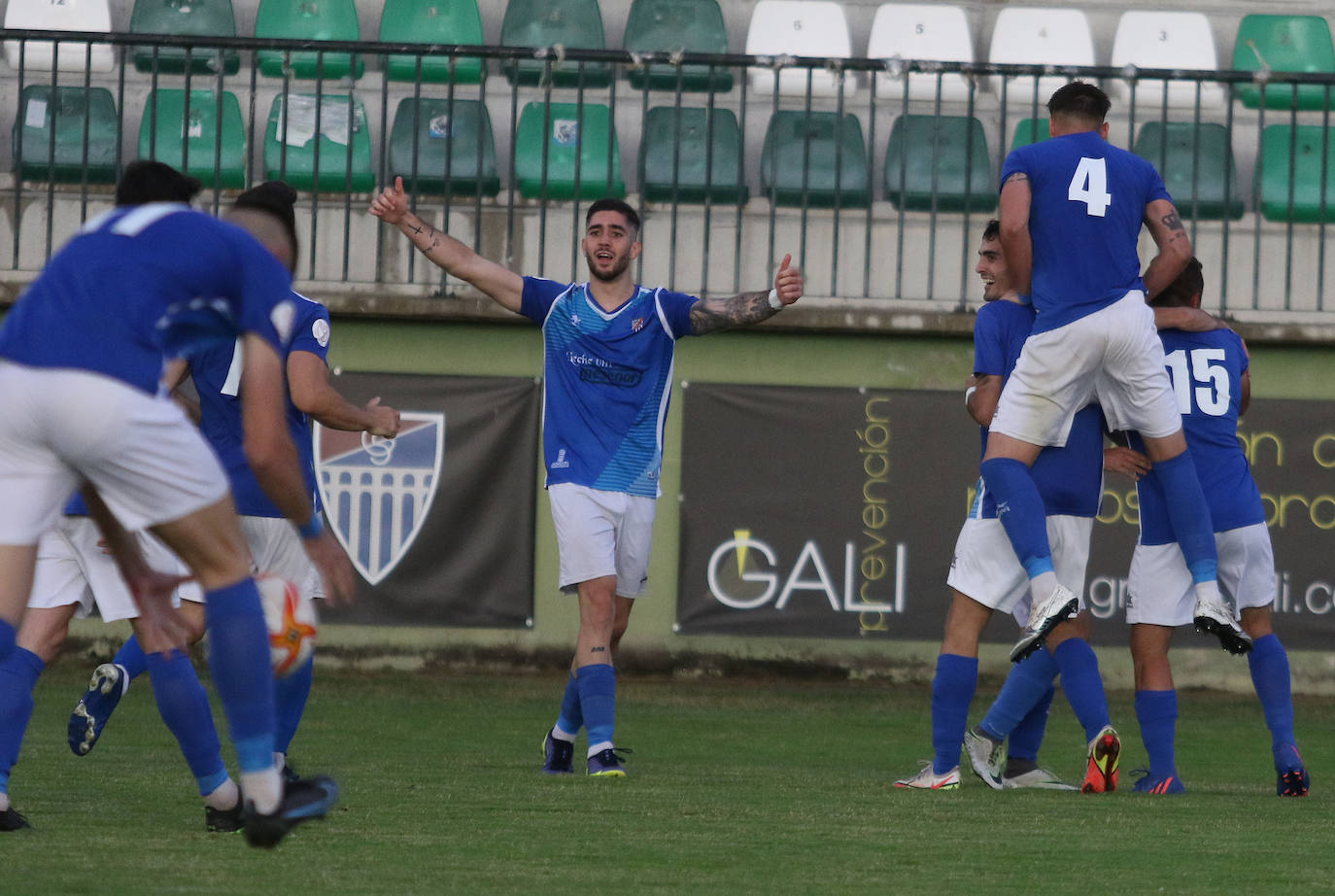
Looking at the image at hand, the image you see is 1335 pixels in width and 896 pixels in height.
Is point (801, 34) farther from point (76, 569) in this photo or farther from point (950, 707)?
point (76, 569)

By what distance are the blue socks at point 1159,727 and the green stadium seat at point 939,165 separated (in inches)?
191

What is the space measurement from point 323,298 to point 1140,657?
536 centimetres

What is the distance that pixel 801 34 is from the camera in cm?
1259

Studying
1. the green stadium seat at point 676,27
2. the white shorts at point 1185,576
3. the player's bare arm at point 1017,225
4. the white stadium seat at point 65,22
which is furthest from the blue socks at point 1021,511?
the white stadium seat at point 65,22

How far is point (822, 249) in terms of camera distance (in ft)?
36.1

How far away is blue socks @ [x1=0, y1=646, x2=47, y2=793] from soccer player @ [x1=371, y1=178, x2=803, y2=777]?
2.14 meters

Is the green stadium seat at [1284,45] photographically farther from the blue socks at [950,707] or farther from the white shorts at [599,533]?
the blue socks at [950,707]

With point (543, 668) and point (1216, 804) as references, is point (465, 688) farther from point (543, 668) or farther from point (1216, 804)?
point (1216, 804)

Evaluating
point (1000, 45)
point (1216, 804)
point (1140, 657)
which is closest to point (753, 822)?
point (1216, 804)

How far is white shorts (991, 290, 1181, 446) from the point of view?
20.0ft

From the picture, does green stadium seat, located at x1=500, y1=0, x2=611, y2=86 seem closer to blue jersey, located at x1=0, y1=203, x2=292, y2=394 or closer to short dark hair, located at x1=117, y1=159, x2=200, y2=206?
short dark hair, located at x1=117, y1=159, x2=200, y2=206

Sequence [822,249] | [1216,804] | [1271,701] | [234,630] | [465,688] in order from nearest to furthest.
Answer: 1. [234,630]
2. [1216,804]
3. [1271,701]
4. [465,688]
5. [822,249]

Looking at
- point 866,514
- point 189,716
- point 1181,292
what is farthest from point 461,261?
point 866,514

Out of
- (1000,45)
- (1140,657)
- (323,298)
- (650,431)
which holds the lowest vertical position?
(1140,657)
